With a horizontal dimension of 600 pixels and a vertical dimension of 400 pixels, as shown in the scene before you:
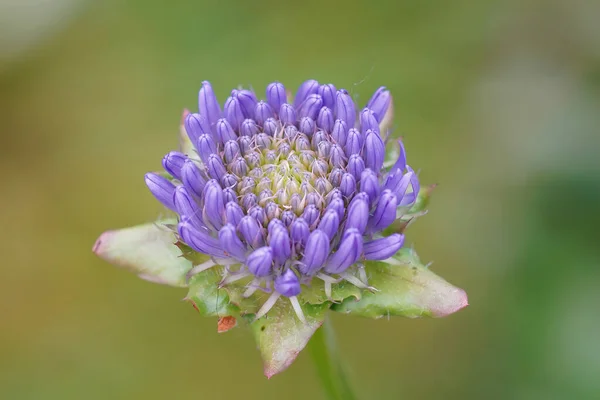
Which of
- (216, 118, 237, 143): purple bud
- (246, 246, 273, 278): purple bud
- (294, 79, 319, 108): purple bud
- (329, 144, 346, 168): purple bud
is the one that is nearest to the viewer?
(246, 246, 273, 278): purple bud

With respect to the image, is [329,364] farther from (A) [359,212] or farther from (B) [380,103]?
(B) [380,103]

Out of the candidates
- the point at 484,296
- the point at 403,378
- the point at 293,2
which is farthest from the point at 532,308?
the point at 293,2

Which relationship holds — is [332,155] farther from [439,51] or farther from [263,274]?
[439,51]

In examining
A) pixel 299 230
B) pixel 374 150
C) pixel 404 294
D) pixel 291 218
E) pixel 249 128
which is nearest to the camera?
pixel 299 230

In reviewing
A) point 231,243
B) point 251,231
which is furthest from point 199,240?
point 251,231

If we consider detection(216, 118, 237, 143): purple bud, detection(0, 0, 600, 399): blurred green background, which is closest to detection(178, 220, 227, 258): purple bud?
detection(216, 118, 237, 143): purple bud

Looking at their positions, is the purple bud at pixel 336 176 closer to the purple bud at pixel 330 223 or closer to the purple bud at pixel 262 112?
the purple bud at pixel 330 223

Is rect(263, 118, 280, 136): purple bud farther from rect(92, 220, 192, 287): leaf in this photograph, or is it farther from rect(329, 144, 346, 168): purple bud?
rect(92, 220, 192, 287): leaf
